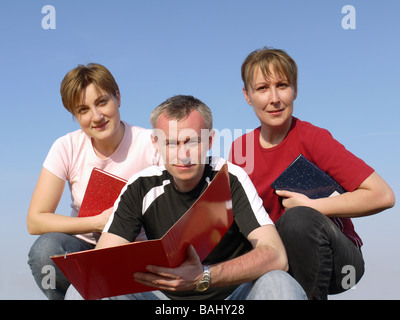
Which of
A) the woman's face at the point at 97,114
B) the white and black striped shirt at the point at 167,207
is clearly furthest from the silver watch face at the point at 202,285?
the woman's face at the point at 97,114

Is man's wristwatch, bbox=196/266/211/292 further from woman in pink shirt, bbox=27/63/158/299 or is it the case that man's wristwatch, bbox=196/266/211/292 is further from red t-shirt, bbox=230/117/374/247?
woman in pink shirt, bbox=27/63/158/299

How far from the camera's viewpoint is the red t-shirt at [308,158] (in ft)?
10.4

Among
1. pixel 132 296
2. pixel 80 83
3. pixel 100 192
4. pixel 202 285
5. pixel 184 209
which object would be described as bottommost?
pixel 132 296

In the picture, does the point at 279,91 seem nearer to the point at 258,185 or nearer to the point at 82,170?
the point at 258,185

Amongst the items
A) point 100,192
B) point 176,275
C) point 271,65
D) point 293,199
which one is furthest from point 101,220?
point 271,65

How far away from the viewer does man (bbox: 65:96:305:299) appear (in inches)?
86.4

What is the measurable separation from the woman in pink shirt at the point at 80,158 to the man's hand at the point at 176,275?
4.14 ft

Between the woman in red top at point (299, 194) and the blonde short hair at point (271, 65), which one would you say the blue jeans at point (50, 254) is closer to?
the woman in red top at point (299, 194)

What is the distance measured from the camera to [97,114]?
11.1 feet

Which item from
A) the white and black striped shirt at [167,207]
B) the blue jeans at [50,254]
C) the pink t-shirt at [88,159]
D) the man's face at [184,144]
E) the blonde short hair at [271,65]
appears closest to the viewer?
the man's face at [184,144]

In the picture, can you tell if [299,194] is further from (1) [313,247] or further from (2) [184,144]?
(2) [184,144]

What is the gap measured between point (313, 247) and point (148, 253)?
1.31 m

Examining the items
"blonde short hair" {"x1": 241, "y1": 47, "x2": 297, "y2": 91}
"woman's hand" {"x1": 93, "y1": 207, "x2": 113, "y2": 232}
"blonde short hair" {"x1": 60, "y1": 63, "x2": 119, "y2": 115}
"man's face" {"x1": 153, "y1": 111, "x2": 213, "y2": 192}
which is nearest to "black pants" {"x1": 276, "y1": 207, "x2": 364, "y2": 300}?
"man's face" {"x1": 153, "y1": 111, "x2": 213, "y2": 192}
